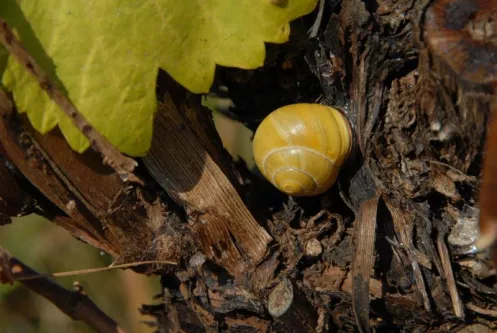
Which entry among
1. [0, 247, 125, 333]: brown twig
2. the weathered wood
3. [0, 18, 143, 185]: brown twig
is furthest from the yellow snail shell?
[0, 247, 125, 333]: brown twig

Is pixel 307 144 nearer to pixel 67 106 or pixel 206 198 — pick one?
pixel 206 198

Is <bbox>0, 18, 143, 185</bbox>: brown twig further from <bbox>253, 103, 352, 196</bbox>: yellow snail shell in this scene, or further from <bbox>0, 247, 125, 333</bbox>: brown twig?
<bbox>0, 247, 125, 333</bbox>: brown twig

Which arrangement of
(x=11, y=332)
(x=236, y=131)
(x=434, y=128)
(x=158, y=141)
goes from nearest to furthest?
(x=434, y=128) → (x=158, y=141) → (x=11, y=332) → (x=236, y=131)

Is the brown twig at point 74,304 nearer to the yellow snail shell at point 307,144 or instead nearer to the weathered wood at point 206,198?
Result: the weathered wood at point 206,198

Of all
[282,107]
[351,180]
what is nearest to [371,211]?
[351,180]

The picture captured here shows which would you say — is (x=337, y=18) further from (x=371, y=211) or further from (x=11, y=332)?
(x=11, y=332)

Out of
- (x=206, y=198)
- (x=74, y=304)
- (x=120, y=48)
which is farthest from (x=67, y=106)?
(x=74, y=304)

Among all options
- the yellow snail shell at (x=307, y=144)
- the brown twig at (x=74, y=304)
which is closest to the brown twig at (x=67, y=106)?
the yellow snail shell at (x=307, y=144)
